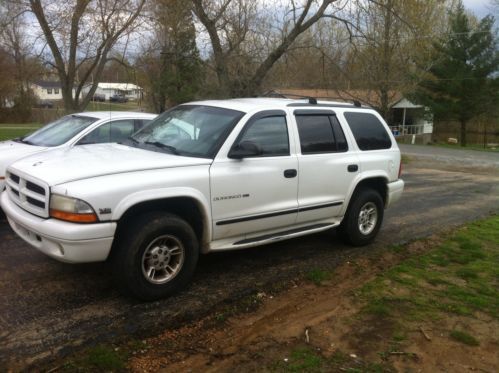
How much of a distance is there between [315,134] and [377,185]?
149 cm

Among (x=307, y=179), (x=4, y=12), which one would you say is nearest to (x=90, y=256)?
(x=307, y=179)

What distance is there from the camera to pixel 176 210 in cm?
446

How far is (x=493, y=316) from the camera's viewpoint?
432cm

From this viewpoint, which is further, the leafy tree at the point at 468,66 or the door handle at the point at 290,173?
the leafy tree at the point at 468,66

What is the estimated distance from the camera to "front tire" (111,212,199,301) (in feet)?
13.2

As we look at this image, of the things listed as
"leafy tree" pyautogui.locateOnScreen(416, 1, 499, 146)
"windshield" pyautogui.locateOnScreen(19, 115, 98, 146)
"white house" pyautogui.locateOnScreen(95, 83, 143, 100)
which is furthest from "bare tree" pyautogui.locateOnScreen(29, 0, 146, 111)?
"leafy tree" pyautogui.locateOnScreen(416, 1, 499, 146)

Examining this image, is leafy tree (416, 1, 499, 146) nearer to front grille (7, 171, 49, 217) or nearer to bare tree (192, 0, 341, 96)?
bare tree (192, 0, 341, 96)

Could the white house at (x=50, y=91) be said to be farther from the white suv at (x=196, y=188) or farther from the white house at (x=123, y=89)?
the white suv at (x=196, y=188)

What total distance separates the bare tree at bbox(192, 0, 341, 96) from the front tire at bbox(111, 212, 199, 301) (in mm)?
12476

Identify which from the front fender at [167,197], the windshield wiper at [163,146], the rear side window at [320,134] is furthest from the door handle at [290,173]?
the windshield wiper at [163,146]

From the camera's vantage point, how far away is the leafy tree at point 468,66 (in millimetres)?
37531

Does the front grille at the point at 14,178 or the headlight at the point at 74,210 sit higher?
the front grille at the point at 14,178

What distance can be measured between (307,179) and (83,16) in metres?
14.8

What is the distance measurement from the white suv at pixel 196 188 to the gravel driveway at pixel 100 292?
265mm
